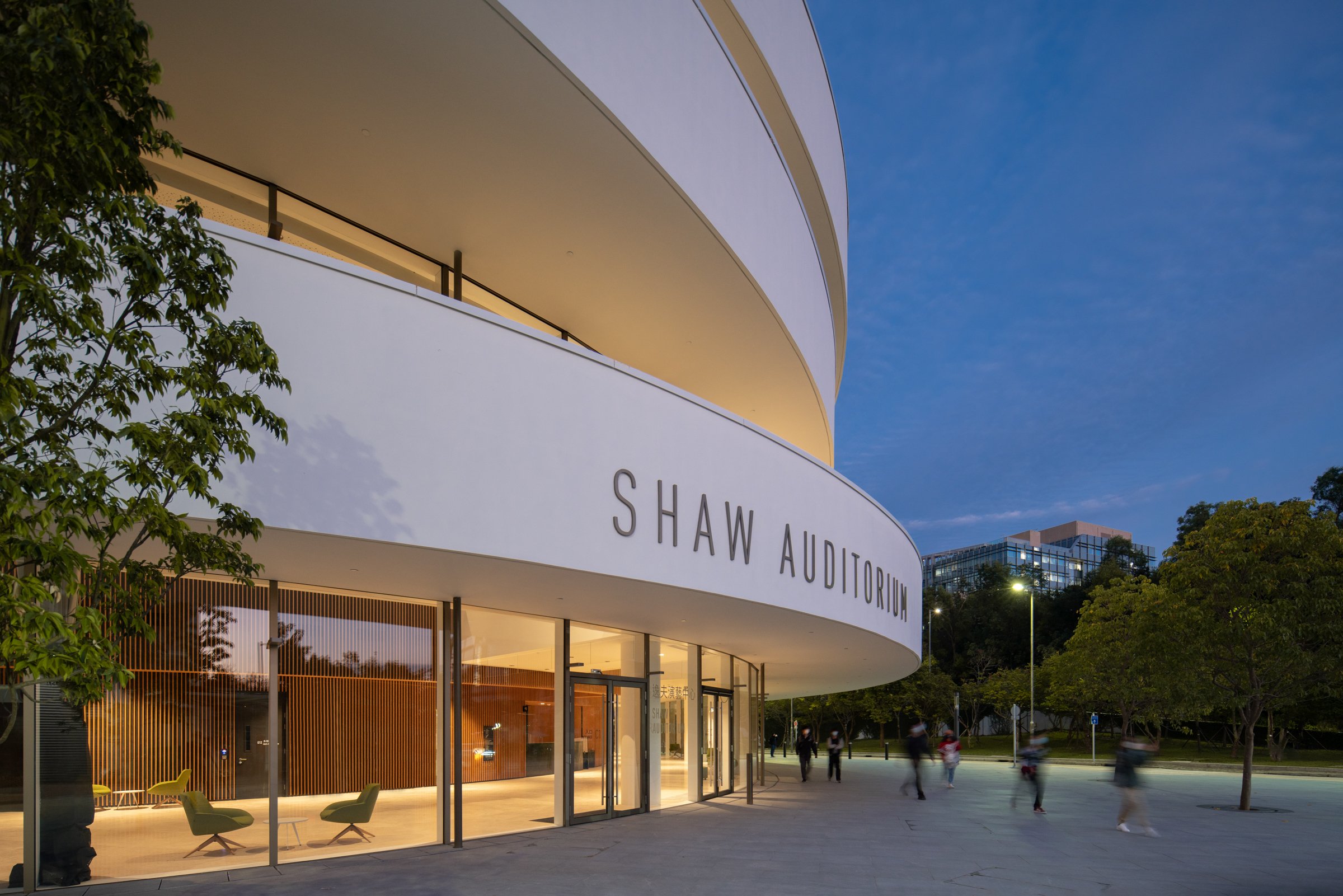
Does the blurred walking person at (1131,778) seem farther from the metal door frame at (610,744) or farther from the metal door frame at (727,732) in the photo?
the metal door frame at (727,732)

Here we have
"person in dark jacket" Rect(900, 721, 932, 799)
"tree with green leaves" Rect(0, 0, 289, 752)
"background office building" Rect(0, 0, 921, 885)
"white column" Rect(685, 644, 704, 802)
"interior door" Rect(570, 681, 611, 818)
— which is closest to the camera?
"tree with green leaves" Rect(0, 0, 289, 752)

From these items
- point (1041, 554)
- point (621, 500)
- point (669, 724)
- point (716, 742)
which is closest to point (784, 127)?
point (621, 500)

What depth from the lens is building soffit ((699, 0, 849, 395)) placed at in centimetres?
1683

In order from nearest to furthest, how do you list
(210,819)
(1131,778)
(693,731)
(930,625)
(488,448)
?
1. (488,448)
2. (210,819)
3. (1131,778)
4. (693,731)
5. (930,625)

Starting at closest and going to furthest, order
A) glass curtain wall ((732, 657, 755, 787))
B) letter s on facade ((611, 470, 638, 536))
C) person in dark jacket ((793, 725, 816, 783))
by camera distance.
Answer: letter s on facade ((611, 470, 638, 536)) < glass curtain wall ((732, 657, 755, 787)) < person in dark jacket ((793, 725, 816, 783))

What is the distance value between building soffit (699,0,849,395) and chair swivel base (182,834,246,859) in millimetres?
12380

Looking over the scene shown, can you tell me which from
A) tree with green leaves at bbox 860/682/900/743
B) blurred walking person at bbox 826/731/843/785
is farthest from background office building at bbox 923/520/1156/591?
blurred walking person at bbox 826/731/843/785

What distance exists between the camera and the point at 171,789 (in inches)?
428

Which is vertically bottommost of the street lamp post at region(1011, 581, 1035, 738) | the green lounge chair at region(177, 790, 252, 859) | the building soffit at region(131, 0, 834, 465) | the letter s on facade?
the street lamp post at region(1011, 581, 1035, 738)

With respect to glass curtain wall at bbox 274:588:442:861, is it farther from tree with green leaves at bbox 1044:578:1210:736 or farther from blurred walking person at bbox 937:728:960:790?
tree with green leaves at bbox 1044:578:1210:736

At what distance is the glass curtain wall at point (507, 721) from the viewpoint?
13.7 meters

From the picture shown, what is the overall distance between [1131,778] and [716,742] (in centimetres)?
899

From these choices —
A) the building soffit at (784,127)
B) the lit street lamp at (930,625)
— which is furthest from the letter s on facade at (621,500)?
the lit street lamp at (930,625)

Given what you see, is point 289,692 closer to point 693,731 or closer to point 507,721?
point 507,721
